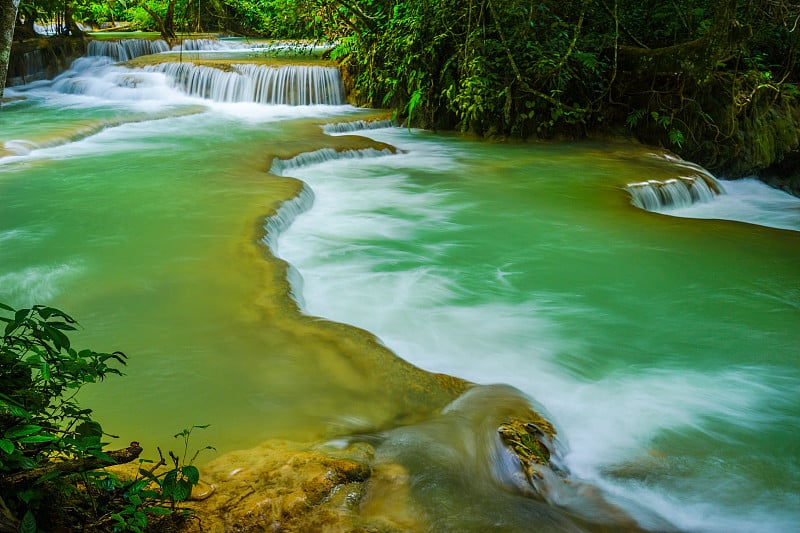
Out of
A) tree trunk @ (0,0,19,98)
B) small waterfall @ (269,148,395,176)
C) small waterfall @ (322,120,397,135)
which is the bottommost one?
small waterfall @ (269,148,395,176)

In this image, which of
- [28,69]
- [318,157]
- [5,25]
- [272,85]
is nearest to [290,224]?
[318,157]

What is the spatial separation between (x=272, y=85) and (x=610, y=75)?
23.2 ft

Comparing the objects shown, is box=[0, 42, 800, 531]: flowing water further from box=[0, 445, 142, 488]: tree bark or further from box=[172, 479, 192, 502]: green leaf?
box=[0, 445, 142, 488]: tree bark

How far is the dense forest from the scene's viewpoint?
33.2 ft

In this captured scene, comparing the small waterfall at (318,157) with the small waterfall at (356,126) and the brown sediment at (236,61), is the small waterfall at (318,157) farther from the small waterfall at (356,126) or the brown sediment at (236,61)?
the brown sediment at (236,61)

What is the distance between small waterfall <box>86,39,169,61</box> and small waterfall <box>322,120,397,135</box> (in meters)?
10.1

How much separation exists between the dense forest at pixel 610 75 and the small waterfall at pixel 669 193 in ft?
7.21

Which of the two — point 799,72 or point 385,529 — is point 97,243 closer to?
point 385,529

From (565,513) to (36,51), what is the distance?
18.5 metres

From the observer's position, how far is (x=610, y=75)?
35.0 ft

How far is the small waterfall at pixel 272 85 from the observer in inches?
527

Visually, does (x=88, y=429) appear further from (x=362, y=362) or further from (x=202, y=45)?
(x=202, y=45)

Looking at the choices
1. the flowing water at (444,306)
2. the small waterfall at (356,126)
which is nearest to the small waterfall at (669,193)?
the flowing water at (444,306)

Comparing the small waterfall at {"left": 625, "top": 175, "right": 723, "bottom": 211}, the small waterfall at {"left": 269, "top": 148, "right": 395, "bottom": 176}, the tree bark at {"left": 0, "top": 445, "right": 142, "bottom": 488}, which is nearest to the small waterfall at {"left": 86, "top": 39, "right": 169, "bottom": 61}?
the small waterfall at {"left": 269, "top": 148, "right": 395, "bottom": 176}
